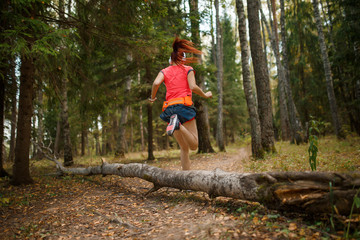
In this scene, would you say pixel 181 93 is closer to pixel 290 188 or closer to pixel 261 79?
pixel 290 188

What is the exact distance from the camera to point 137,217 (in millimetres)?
3352

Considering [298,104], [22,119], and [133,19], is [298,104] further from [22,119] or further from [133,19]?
[22,119]

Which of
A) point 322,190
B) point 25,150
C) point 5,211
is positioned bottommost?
point 5,211

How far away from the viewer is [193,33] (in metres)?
12.2

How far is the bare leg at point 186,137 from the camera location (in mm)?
3729

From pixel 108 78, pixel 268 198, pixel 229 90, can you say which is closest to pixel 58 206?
pixel 268 198

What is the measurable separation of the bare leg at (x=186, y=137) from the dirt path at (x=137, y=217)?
2.25 feet

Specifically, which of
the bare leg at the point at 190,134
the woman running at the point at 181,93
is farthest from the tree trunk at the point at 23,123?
the bare leg at the point at 190,134

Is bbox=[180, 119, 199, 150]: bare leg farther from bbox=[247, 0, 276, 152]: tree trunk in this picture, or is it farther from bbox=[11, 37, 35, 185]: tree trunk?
bbox=[247, 0, 276, 152]: tree trunk

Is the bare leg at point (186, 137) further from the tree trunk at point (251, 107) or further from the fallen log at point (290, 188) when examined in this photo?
the tree trunk at point (251, 107)

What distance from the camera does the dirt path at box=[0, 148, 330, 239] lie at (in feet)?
7.54

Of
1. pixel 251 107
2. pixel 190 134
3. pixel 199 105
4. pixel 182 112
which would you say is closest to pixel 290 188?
pixel 190 134

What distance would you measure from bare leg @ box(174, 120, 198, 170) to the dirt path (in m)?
0.69

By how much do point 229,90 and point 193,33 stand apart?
13.8 m
